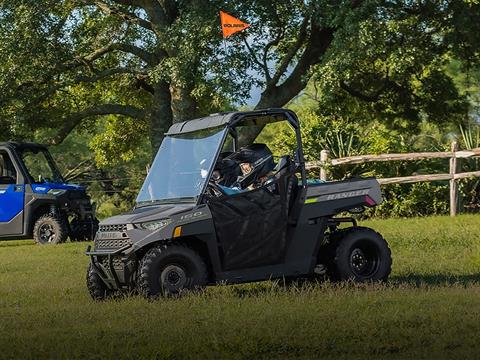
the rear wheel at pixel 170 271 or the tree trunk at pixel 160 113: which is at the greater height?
the tree trunk at pixel 160 113

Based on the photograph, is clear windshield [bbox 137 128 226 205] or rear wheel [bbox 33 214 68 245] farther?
rear wheel [bbox 33 214 68 245]

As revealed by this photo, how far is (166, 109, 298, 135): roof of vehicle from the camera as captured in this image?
12.1 meters

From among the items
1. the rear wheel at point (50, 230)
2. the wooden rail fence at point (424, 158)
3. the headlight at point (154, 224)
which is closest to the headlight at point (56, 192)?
the rear wheel at point (50, 230)

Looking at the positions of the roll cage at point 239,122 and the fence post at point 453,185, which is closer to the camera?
the roll cage at point 239,122

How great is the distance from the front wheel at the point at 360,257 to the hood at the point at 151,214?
73.3 inches

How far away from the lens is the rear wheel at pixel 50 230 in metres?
24.1

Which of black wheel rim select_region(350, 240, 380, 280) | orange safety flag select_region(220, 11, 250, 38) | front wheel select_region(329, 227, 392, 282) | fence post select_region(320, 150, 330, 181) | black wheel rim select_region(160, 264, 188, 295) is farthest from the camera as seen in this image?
fence post select_region(320, 150, 330, 181)

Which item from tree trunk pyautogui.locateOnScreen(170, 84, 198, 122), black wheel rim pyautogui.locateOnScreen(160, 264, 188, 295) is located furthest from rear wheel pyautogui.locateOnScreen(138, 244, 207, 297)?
tree trunk pyautogui.locateOnScreen(170, 84, 198, 122)

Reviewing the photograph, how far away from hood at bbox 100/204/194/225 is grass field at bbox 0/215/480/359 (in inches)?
33.4

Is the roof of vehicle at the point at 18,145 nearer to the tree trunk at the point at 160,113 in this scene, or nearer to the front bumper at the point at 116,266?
the tree trunk at the point at 160,113

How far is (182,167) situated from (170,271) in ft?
4.59

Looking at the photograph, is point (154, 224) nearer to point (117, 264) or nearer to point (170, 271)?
point (170, 271)

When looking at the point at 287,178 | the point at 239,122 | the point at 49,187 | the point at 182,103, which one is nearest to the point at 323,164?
the point at 182,103

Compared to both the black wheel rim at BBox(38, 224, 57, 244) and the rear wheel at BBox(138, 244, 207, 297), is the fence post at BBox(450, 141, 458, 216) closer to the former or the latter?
the black wheel rim at BBox(38, 224, 57, 244)
